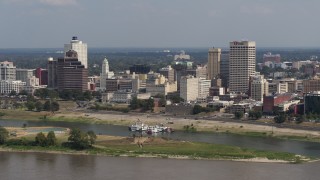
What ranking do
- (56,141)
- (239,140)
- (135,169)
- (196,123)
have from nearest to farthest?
(135,169) < (56,141) < (239,140) < (196,123)

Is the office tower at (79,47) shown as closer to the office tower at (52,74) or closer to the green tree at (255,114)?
the office tower at (52,74)

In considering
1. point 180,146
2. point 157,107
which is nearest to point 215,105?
point 157,107

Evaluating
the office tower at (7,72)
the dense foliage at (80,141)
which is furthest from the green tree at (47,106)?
the office tower at (7,72)

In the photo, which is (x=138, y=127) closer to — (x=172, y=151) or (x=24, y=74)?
(x=172, y=151)

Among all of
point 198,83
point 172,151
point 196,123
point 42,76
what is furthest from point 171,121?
point 42,76

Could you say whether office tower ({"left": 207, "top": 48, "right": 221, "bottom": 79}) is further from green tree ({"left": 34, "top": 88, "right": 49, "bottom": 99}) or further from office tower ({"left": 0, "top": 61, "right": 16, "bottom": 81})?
office tower ({"left": 0, "top": 61, "right": 16, "bottom": 81})

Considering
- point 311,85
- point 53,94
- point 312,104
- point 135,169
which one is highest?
point 311,85
